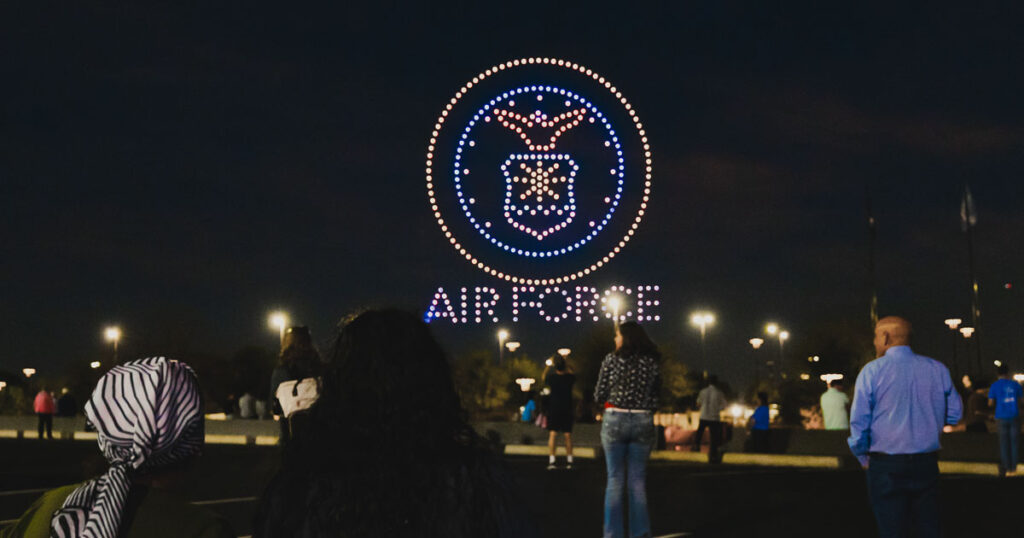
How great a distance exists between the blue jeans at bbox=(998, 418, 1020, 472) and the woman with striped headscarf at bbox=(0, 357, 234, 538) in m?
18.9

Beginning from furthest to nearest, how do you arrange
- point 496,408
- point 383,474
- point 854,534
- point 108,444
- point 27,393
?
point 496,408 < point 27,393 < point 854,534 < point 383,474 < point 108,444

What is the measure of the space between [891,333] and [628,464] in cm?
278

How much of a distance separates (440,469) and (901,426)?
5.12m

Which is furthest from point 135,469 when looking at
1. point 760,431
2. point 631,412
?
point 760,431

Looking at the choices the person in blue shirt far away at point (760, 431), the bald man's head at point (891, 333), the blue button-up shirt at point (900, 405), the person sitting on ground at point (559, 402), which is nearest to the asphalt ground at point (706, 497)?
the person sitting on ground at point (559, 402)

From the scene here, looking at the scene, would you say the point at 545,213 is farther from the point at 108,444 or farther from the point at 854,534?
the point at 108,444

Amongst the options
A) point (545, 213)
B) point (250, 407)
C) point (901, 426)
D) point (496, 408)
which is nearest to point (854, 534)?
point (901, 426)

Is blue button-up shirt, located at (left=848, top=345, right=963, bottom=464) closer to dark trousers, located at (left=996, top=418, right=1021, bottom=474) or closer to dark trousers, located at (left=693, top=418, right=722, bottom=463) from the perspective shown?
dark trousers, located at (left=996, top=418, right=1021, bottom=474)

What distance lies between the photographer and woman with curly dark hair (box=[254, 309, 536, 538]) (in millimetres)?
3600

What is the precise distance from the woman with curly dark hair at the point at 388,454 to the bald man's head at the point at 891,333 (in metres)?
5.19

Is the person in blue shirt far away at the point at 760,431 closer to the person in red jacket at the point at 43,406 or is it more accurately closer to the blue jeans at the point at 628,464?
the blue jeans at the point at 628,464

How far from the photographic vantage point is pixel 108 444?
9.92 feet

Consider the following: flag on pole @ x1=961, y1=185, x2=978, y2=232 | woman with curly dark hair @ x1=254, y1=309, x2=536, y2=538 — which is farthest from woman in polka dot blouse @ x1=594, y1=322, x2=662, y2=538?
flag on pole @ x1=961, y1=185, x2=978, y2=232

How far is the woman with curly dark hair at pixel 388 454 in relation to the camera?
3600 millimetres
